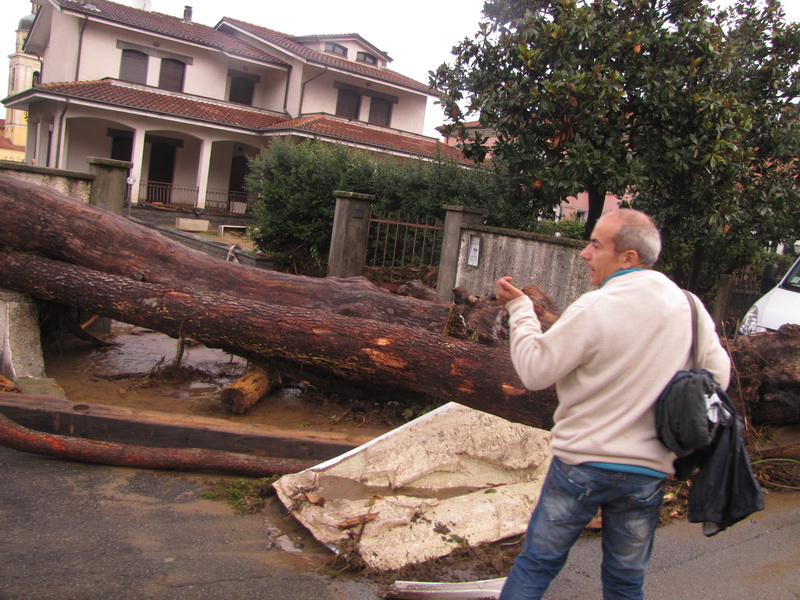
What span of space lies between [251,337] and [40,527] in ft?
7.19

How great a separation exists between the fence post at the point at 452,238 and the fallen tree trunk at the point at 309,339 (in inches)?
163

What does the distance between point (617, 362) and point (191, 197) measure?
25743 millimetres

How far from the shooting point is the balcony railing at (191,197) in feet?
82.9

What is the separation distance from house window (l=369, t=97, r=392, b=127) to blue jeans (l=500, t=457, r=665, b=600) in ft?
90.8

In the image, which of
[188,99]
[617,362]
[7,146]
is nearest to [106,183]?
[617,362]

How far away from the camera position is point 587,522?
2420 millimetres

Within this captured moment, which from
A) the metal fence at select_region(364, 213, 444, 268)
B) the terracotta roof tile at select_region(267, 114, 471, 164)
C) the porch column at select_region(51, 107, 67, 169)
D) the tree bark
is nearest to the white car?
the tree bark

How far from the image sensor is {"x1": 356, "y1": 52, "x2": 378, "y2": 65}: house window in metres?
31.0

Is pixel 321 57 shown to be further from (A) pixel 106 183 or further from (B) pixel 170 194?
(A) pixel 106 183

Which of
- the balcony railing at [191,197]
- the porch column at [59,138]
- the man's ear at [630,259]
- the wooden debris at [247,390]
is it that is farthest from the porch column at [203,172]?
the man's ear at [630,259]

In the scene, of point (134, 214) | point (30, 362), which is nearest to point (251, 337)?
point (30, 362)

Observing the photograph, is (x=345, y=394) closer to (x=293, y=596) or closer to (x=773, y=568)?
(x=293, y=596)

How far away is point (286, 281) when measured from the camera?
20.6ft

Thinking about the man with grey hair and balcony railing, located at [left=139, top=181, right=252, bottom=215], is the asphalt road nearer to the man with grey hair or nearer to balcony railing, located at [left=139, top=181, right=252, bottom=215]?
the man with grey hair
